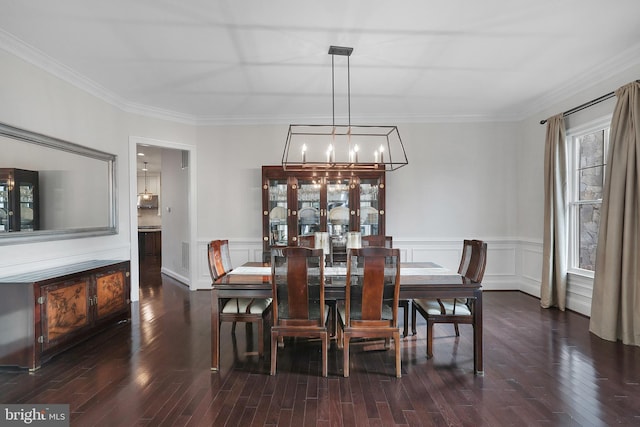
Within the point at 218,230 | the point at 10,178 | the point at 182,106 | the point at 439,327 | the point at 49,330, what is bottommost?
the point at 439,327

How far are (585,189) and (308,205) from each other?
3.55 meters

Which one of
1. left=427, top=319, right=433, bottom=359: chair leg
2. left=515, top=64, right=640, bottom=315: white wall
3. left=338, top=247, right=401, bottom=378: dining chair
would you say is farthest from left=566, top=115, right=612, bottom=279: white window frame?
left=338, top=247, right=401, bottom=378: dining chair

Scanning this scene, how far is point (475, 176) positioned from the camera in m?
5.38

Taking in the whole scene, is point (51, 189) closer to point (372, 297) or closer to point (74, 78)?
point (74, 78)

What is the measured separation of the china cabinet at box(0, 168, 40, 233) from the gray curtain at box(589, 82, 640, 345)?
219 inches

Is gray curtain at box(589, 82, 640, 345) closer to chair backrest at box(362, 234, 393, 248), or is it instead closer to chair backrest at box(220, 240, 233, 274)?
chair backrest at box(362, 234, 393, 248)

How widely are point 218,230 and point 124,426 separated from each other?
11.9 ft

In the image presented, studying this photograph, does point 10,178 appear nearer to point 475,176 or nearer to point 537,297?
point 475,176

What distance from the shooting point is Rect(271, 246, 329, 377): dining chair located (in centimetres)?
249

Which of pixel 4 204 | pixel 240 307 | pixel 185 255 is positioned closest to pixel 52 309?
pixel 4 204

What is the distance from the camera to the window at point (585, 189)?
3.95 meters

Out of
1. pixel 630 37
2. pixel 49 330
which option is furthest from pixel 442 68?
pixel 49 330

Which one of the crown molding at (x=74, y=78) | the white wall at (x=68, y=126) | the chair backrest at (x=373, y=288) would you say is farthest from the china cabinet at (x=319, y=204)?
the chair backrest at (x=373, y=288)

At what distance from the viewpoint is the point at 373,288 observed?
8.38 ft
